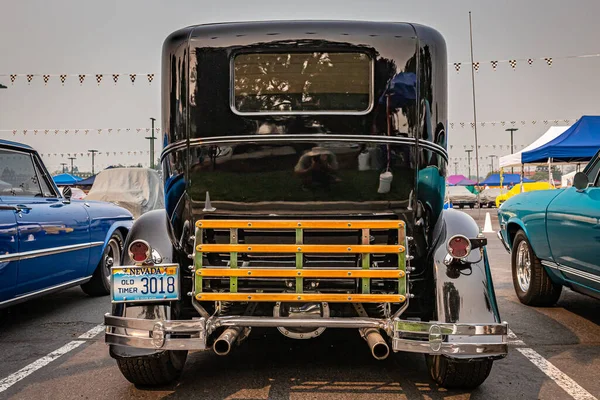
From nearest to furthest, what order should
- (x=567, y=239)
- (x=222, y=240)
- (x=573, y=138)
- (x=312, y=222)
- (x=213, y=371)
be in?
(x=312, y=222)
(x=222, y=240)
(x=213, y=371)
(x=567, y=239)
(x=573, y=138)

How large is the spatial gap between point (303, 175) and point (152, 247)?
3.48 ft

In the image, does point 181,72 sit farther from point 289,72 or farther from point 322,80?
point 322,80

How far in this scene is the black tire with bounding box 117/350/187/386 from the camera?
10.6ft

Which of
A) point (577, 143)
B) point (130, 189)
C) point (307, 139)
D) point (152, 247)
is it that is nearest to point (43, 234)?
point (152, 247)

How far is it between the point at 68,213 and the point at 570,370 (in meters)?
4.72

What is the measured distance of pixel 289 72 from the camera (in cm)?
322

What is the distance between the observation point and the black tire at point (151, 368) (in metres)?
3.23

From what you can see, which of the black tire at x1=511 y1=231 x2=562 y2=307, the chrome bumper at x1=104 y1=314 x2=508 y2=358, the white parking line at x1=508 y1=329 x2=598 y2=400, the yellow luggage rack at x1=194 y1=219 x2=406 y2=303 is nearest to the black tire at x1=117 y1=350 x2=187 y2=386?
the chrome bumper at x1=104 y1=314 x2=508 y2=358

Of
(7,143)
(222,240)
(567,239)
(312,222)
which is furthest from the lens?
(7,143)

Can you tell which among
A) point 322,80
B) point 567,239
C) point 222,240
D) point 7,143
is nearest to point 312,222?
point 222,240

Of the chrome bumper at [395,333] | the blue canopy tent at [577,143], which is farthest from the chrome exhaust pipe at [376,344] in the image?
the blue canopy tent at [577,143]

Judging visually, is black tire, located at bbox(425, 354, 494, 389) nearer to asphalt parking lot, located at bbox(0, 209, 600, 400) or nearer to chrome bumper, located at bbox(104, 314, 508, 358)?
asphalt parking lot, located at bbox(0, 209, 600, 400)

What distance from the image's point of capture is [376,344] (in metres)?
2.74

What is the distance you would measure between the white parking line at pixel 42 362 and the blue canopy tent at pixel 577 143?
1262 centimetres
